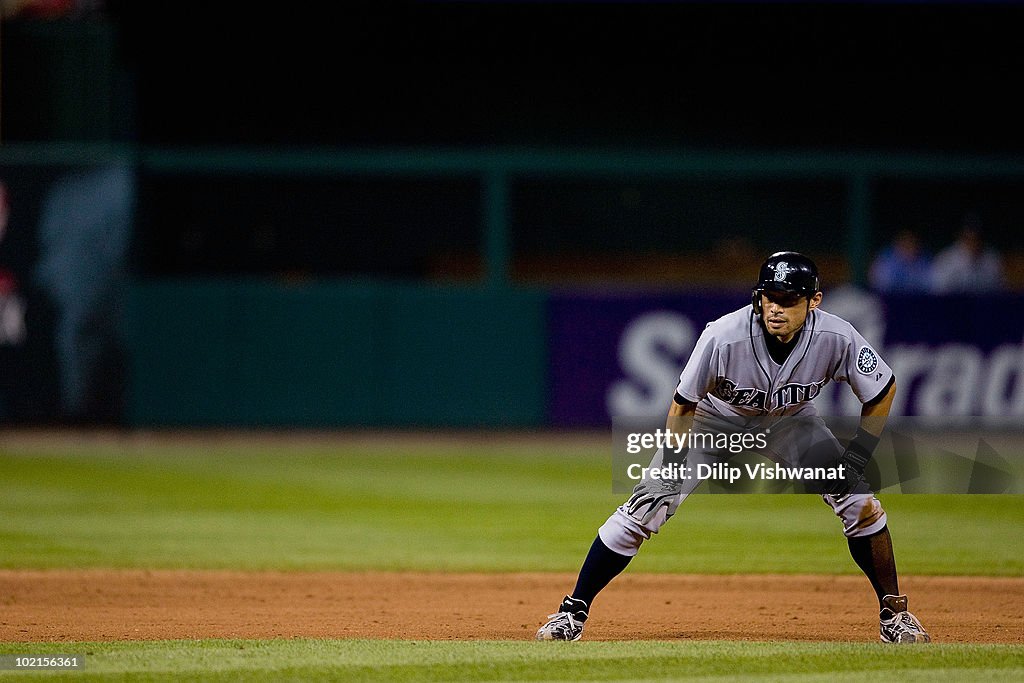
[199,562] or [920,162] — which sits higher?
[920,162]

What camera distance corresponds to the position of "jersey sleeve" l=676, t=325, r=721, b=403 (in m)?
6.12

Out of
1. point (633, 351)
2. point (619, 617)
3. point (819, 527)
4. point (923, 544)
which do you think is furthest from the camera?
point (633, 351)

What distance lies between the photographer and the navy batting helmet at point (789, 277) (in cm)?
604

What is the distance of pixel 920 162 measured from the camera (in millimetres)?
16375

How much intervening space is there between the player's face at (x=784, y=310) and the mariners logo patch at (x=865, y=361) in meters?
0.30

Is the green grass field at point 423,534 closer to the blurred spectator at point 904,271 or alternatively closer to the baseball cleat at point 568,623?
the baseball cleat at point 568,623

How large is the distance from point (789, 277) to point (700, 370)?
1.69 feet

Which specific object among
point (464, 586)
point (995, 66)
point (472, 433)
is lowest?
point (472, 433)

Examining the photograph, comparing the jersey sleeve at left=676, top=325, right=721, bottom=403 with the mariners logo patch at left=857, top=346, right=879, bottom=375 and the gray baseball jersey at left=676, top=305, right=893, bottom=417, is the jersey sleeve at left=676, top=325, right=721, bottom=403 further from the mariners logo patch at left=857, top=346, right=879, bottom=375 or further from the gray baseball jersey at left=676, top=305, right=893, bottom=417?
the mariners logo patch at left=857, top=346, right=879, bottom=375

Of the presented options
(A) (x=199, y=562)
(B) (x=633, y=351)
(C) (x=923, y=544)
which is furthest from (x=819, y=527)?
(B) (x=633, y=351)

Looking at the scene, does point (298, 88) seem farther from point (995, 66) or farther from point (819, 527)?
point (819, 527)

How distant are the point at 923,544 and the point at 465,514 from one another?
3.25 m

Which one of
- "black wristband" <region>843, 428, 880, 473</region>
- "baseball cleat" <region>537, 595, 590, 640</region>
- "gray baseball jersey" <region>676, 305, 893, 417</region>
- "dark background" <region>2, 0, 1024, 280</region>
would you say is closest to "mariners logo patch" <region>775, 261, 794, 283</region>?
"gray baseball jersey" <region>676, 305, 893, 417</region>

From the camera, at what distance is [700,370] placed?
6.11 m
